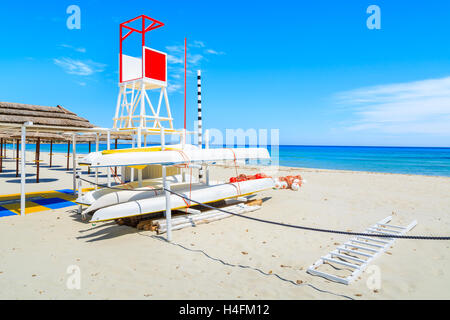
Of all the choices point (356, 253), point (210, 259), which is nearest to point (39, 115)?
point (210, 259)

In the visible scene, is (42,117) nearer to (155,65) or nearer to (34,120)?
(34,120)

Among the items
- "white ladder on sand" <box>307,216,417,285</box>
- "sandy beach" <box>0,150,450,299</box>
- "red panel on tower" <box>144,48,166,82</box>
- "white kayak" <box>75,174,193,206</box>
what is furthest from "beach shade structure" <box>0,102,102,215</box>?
"white ladder on sand" <box>307,216,417,285</box>

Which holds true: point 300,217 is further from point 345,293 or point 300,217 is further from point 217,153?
point 345,293

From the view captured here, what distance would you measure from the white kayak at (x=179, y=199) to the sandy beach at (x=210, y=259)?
0.58 meters

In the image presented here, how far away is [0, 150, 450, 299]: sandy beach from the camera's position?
4.17m

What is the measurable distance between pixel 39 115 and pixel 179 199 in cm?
596

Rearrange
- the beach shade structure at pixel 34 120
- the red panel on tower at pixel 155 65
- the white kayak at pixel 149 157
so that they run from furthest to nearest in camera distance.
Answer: the red panel on tower at pixel 155 65, the beach shade structure at pixel 34 120, the white kayak at pixel 149 157

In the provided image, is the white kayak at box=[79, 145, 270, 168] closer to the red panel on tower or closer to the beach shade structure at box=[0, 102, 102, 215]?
the beach shade structure at box=[0, 102, 102, 215]

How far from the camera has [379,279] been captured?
4.53m

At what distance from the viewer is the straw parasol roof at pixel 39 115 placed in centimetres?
854

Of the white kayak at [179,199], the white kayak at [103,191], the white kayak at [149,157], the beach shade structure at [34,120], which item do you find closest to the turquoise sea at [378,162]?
the white kayak at [179,199]

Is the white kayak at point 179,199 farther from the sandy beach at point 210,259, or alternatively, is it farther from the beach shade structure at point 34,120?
the beach shade structure at point 34,120
